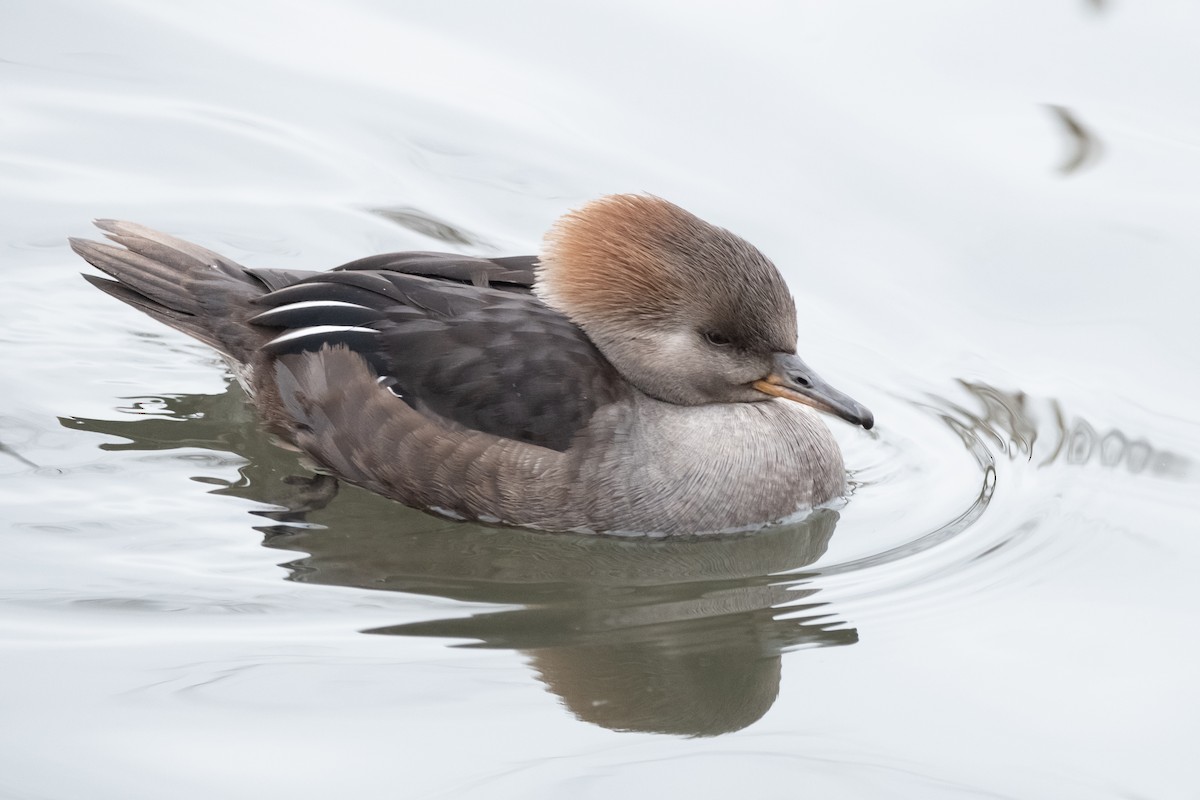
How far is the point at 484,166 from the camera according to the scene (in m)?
9.78

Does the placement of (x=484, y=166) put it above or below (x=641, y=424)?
above

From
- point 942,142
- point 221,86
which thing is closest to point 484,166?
point 221,86

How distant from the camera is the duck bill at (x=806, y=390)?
6.68m

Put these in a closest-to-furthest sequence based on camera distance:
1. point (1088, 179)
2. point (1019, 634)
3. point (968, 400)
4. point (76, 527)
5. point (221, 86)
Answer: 1. point (1019, 634)
2. point (76, 527)
3. point (968, 400)
4. point (1088, 179)
5. point (221, 86)

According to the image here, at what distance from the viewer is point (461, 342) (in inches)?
270

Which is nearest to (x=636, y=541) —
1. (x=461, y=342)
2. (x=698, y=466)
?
(x=698, y=466)

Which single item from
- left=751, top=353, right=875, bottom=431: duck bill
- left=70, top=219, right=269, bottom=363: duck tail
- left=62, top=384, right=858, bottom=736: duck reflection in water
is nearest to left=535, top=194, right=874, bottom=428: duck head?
left=751, top=353, right=875, bottom=431: duck bill

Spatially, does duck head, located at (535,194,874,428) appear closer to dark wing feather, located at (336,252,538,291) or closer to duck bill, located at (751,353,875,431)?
duck bill, located at (751,353,875,431)

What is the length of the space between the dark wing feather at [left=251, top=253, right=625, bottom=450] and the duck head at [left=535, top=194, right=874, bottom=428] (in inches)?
6.5

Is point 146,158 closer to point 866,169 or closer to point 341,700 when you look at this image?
point 866,169

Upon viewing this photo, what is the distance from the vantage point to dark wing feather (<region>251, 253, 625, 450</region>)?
6.78 meters

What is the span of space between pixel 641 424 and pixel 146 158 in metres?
4.27

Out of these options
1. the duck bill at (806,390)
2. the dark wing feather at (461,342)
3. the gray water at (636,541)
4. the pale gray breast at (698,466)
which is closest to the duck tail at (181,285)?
the dark wing feather at (461,342)

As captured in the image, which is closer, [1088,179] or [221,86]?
[1088,179]
